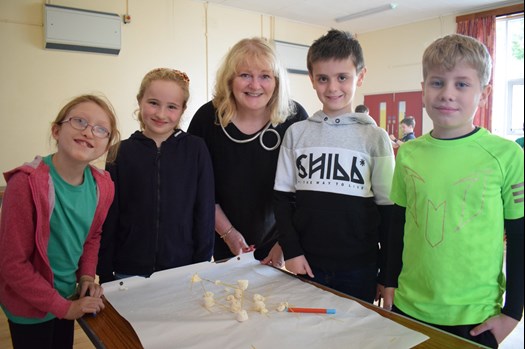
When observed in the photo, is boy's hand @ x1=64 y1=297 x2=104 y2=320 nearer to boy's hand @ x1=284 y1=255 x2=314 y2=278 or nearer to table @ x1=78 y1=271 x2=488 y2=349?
table @ x1=78 y1=271 x2=488 y2=349

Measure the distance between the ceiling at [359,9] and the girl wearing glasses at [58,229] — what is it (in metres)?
5.27

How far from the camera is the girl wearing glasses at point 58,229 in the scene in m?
1.19

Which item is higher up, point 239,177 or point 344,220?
point 239,177

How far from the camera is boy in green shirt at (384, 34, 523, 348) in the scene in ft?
3.59

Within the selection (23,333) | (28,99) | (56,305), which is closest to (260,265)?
(56,305)

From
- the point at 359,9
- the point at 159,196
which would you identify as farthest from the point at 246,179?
the point at 359,9

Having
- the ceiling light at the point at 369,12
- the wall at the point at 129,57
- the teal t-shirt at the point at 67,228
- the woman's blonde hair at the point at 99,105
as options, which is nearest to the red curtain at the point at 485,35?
the wall at the point at 129,57

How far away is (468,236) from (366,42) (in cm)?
734

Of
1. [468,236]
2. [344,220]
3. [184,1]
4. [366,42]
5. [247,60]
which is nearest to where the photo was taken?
[468,236]

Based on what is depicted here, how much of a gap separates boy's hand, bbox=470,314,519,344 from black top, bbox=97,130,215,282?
0.95 meters

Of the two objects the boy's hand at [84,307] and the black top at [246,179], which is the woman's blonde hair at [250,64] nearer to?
the black top at [246,179]

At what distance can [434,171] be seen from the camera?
1182mm

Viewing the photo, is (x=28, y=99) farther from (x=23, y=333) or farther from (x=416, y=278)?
(x=416, y=278)

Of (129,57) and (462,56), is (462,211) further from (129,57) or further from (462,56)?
(129,57)
